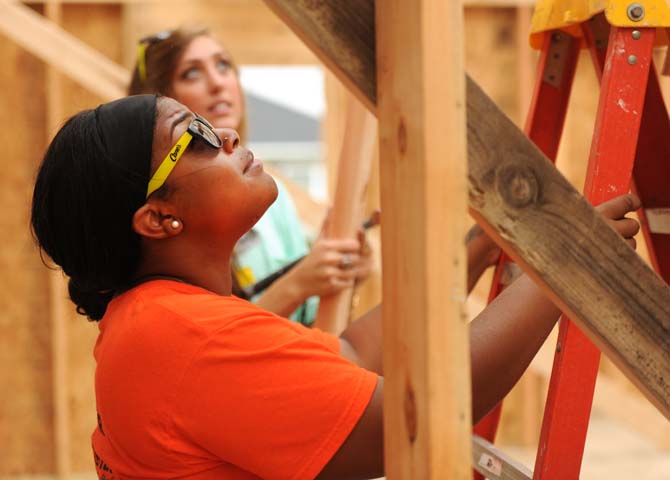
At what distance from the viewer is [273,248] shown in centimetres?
288

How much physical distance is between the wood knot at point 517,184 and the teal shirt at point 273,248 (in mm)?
1620

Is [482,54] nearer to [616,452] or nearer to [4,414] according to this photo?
[616,452]

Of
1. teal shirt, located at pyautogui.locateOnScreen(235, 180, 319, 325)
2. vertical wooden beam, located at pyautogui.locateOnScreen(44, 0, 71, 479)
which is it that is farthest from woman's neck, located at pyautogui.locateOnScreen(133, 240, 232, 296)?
vertical wooden beam, located at pyautogui.locateOnScreen(44, 0, 71, 479)

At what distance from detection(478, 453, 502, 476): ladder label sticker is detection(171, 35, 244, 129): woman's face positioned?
1309mm

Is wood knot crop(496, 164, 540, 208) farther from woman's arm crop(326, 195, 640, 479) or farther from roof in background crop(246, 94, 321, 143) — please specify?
roof in background crop(246, 94, 321, 143)

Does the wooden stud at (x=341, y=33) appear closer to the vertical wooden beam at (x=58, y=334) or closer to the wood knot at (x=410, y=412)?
the wood knot at (x=410, y=412)

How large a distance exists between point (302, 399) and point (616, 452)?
495 centimetres

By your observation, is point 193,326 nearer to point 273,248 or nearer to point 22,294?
point 273,248

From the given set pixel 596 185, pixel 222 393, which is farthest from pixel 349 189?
pixel 222 393

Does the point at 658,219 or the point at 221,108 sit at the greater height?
the point at 221,108

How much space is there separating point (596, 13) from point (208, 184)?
2.22 ft

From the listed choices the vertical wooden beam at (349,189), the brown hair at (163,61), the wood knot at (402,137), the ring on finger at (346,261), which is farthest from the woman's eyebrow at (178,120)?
the brown hair at (163,61)

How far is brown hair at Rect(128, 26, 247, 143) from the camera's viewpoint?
2.71 m

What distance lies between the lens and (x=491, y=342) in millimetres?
1312
